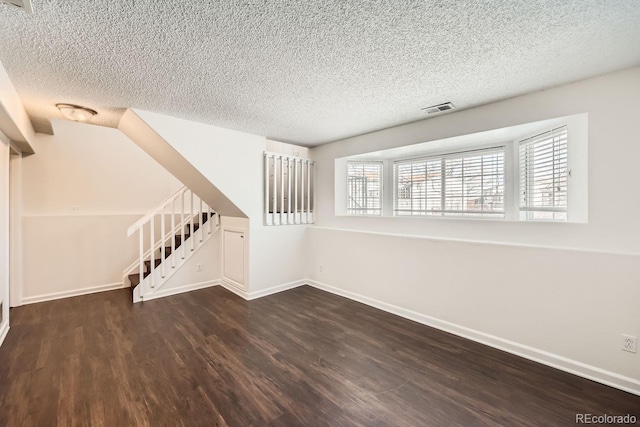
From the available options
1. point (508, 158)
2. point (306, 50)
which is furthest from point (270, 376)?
point (508, 158)

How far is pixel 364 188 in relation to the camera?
4414 millimetres

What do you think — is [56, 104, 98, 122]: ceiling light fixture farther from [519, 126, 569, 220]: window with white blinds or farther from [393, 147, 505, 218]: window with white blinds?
[519, 126, 569, 220]: window with white blinds

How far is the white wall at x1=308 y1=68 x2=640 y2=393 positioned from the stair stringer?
2970 millimetres

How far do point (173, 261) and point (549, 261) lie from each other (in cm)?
472

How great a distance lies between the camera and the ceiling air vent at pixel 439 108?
2.79 meters

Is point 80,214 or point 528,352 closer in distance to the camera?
point 528,352

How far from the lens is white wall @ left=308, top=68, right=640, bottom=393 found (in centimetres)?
204

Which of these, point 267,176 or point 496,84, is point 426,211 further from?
point 267,176

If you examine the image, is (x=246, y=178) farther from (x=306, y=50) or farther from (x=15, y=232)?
(x=15, y=232)

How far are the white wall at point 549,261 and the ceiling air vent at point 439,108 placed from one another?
7.7 inches

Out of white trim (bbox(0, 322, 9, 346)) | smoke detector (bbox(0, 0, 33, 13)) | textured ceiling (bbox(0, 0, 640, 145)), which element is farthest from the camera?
white trim (bbox(0, 322, 9, 346))

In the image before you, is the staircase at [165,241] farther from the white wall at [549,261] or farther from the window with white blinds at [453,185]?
the window with white blinds at [453,185]

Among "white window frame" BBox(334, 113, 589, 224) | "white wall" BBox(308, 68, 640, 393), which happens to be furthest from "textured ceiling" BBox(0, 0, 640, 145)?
"white window frame" BBox(334, 113, 589, 224)

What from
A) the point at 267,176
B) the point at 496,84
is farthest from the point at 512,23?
the point at 267,176
